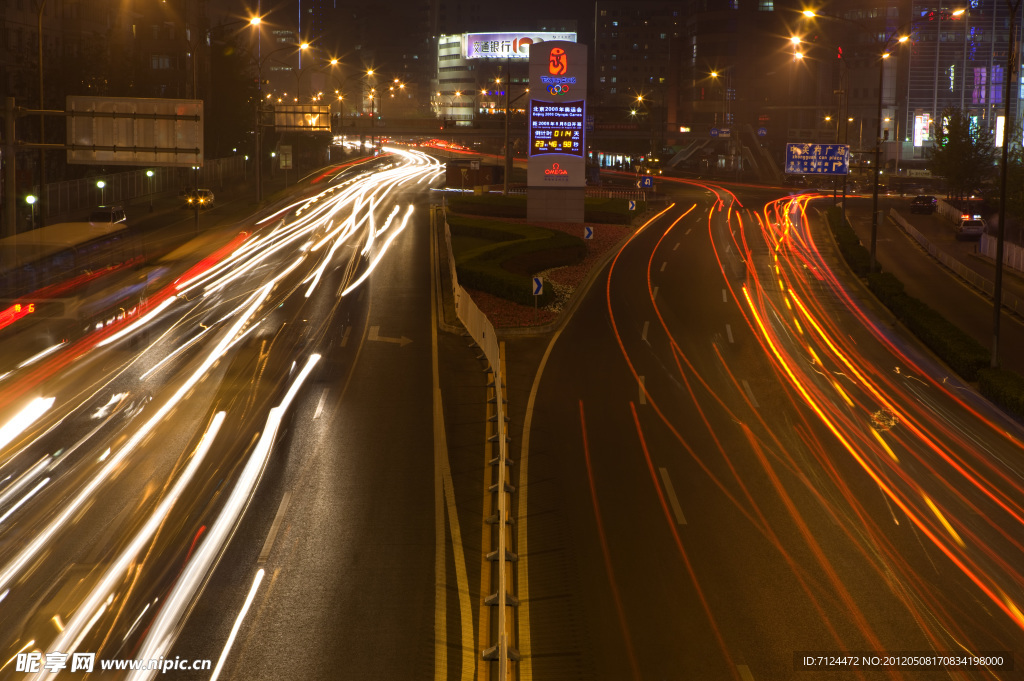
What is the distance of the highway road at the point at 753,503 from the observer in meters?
13.5

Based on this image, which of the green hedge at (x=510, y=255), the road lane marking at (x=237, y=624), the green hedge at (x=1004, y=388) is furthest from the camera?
the green hedge at (x=510, y=255)

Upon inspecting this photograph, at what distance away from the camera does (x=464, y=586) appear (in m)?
14.9

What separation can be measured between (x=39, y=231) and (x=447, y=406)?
26183mm

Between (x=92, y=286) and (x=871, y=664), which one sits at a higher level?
(x=92, y=286)

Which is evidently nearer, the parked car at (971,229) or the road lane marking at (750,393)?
the road lane marking at (750,393)

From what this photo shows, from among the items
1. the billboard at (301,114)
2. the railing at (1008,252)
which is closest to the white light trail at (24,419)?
the railing at (1008,252)

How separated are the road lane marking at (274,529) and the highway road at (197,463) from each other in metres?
0.05

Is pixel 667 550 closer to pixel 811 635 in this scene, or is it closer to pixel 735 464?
pixel 811 635

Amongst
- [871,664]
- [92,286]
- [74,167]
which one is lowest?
[871,664]

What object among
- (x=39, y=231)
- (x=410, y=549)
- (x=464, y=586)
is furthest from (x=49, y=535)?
(x=39, y=231)

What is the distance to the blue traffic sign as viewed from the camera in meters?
61.4

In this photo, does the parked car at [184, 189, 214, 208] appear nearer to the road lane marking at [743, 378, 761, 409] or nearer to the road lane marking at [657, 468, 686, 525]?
the road lane marking at [743, 378, 761, 409]

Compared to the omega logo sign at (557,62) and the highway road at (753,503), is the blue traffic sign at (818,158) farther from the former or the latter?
the highway road at (753,503)

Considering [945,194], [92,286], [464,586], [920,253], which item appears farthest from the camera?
[945,194]
